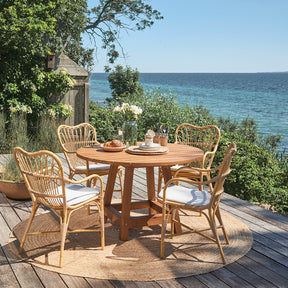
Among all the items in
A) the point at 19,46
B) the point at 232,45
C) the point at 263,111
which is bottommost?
the point at 263,111

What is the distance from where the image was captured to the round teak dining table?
2.99 m

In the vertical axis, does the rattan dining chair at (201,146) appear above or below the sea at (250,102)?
above

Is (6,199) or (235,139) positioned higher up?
(235,139)

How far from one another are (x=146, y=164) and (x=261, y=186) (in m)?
2.76

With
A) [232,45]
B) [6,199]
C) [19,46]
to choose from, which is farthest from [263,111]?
[6,199]

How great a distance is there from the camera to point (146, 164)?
293 centimetres

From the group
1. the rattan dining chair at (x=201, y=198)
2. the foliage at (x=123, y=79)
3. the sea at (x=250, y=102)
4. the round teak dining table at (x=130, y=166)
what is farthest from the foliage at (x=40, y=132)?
the sea at (x=250, y=102)

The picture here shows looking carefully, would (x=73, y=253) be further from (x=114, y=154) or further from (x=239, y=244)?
(x=239, y=244)

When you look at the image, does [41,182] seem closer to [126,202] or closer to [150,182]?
[126,202]

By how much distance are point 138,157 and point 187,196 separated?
1.73 feet

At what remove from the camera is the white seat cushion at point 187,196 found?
9.45 ft

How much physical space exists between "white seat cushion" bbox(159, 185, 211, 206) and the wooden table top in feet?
0.90

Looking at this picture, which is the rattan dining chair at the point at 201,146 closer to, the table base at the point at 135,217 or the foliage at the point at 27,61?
the table base at the point at 135,217

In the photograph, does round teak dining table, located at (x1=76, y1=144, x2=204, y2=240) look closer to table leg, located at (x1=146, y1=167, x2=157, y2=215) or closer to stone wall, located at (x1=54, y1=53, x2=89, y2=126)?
table leg, located at (x1=146, y1=167, x2=157, y2=215)
